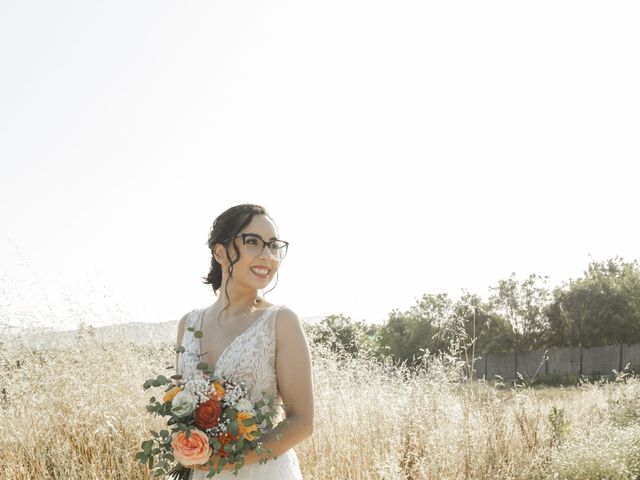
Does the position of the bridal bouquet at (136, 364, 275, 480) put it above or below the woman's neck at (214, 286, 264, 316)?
below

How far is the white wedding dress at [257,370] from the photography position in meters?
2.34

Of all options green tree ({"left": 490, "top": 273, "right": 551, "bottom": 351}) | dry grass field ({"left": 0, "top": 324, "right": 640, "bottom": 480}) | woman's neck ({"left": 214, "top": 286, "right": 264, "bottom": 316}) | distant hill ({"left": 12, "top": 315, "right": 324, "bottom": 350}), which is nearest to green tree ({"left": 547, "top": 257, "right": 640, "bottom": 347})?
green tree ({"left": 490, "top": 273, "right": 551, "bottom": 351})

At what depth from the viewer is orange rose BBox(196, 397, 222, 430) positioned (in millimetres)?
2121

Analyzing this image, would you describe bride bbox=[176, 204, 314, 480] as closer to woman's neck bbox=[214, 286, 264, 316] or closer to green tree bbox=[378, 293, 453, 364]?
woman's neck bbox=[214, 286, 264, 316]

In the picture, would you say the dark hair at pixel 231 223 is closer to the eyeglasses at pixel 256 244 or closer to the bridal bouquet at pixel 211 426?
the eyeglasses at pixel 256 244

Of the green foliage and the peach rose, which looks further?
the green foliage

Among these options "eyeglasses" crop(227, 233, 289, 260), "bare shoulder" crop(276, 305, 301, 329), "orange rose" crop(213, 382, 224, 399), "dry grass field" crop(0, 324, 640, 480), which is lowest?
"dry grass field" crop(0, 324, 640, 480)

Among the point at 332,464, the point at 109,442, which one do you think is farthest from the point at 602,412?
the point at 109,442

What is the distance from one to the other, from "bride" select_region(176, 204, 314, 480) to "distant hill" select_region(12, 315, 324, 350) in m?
3.40

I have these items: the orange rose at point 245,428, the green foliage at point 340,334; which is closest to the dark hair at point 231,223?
the orange rose at point 245,428

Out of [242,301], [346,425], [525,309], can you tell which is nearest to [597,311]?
[525,309]

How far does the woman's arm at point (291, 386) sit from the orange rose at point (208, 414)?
0.17m

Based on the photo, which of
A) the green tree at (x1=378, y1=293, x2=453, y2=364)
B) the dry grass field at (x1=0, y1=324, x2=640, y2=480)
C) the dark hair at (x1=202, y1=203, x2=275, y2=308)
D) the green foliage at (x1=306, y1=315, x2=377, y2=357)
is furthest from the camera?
the green tree at (x1=378, y1=293, x2=453, y2=364)

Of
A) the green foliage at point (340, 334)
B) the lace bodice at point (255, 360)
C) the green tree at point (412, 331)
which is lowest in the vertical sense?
the green tree at point (412, 331)
